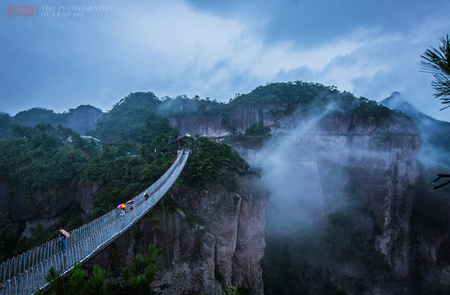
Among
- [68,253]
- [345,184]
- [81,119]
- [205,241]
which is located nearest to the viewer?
[68,253]

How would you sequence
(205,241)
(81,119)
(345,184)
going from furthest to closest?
(81,119)
(345,184)
(205,241)

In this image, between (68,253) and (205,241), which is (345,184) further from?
(68,253)

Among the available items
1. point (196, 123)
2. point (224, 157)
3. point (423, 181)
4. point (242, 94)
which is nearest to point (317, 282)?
point (224, 157)

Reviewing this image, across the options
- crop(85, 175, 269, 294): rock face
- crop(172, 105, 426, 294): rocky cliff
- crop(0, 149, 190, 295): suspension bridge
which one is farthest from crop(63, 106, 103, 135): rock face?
crop(0, 149, 190, 295): suspension bridge

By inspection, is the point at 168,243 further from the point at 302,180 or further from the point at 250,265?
the point at 302,180

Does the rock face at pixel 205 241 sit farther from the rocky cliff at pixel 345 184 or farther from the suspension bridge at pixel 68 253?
the rocky cliff at pixel 345 184

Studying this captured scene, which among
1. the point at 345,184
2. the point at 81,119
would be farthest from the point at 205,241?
the point at 81,119

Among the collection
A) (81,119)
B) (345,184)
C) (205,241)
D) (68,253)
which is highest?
(81,119)
